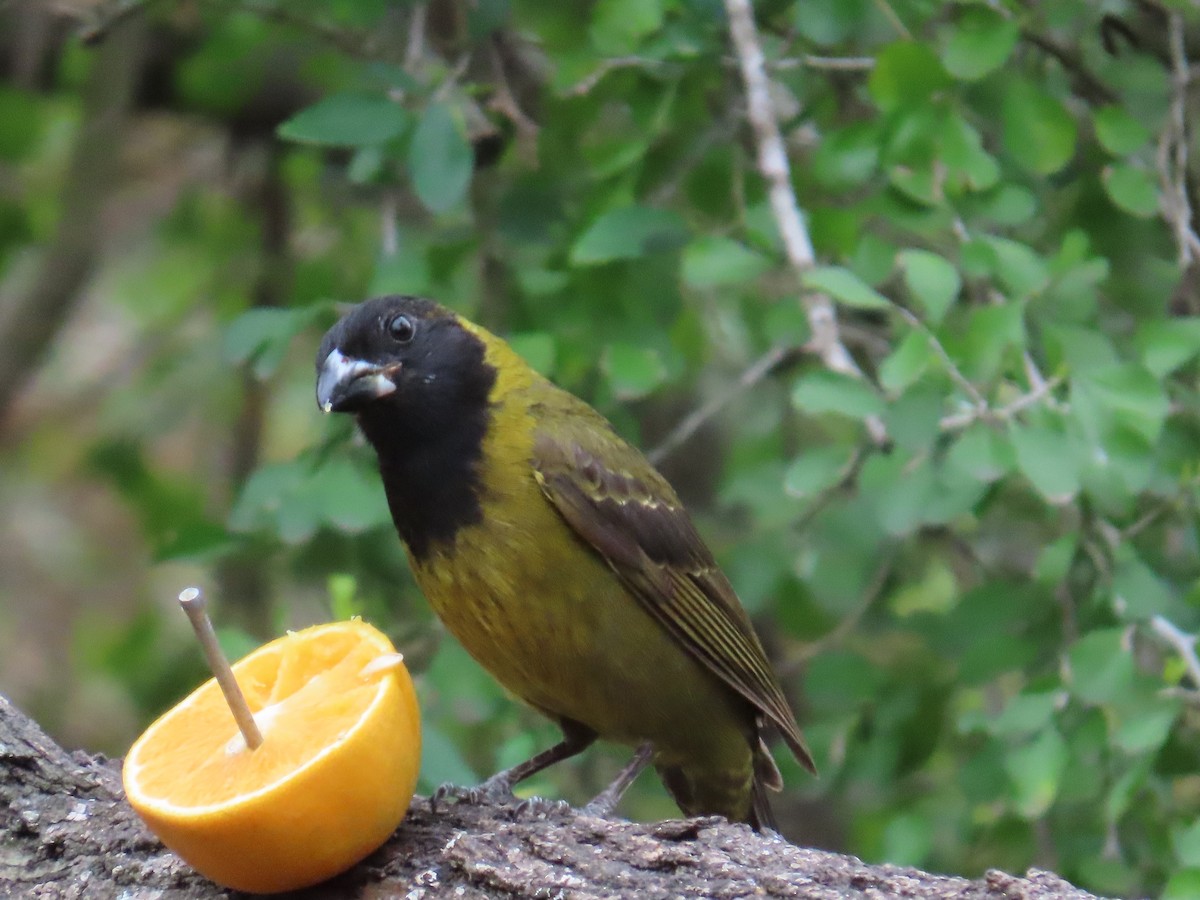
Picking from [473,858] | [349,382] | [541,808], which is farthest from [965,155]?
[473,858]

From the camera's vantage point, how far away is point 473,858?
8.22 feet

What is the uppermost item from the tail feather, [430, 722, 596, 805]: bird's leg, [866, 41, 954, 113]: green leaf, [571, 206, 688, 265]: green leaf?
[866, 41, 954, 113]: green leaf

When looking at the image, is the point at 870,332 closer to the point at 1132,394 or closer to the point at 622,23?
the point at 622,23

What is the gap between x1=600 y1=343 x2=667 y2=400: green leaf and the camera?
398 centimetres

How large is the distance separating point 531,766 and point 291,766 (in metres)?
1.39

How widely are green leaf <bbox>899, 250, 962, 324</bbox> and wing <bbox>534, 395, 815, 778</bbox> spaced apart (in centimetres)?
85

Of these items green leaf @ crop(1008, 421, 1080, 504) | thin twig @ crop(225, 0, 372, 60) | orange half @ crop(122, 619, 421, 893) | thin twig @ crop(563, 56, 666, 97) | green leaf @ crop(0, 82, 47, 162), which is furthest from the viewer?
green leaf @ crop(0, 82, 47, 162)

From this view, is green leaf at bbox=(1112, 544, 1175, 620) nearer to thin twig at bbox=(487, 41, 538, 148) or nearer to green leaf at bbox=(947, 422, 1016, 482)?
green leaf at bbox=(947, 422, 1016, 482)

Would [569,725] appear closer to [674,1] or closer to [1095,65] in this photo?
[674,1]

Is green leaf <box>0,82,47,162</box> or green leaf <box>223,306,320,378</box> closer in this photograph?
green leaf <box>223,306,320,378</box>

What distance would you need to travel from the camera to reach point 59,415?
7512mm

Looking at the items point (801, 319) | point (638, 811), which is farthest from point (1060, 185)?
point (638, 811)

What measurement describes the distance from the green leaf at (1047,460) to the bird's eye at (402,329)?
1.42m

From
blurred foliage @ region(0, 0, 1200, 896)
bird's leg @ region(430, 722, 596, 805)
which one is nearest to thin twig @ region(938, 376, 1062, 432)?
blurred foliage @ region(0, 0, 1200, 896)
